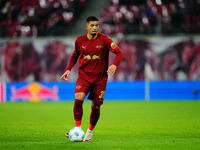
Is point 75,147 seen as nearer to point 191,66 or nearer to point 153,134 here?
point 153,134

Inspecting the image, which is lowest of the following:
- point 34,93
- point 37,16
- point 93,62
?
point 93,62

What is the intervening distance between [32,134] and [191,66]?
17872mm

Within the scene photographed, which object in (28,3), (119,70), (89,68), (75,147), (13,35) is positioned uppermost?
(28,3)

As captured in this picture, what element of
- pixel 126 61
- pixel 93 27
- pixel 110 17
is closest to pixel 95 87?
pixel 93 27

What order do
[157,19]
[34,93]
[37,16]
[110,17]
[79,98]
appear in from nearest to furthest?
1. [79,98]
2. [34,93]
3. [157,19]
4. [110,17]
5. [37,16]

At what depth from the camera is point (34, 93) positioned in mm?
22500

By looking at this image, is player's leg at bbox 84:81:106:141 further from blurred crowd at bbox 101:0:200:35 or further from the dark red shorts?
blurred crowd at bbox 101:0:200:35

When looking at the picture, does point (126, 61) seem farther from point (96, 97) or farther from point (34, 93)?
point (96, 97)

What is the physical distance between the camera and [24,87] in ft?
73.6

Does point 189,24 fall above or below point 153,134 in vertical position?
above

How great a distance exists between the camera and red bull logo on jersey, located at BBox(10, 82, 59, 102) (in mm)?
22391

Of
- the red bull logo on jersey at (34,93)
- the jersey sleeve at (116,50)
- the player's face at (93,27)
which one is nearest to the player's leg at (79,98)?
the jersey sleeve at (116,50)

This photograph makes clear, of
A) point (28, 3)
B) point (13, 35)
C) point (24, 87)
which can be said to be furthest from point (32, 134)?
point (28, 3)

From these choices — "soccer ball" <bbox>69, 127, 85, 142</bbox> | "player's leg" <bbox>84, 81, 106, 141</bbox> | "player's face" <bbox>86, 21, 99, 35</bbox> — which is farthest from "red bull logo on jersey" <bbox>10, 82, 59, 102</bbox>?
"soccer ball" <bbox>69, 127, 85, 142</bbox>
